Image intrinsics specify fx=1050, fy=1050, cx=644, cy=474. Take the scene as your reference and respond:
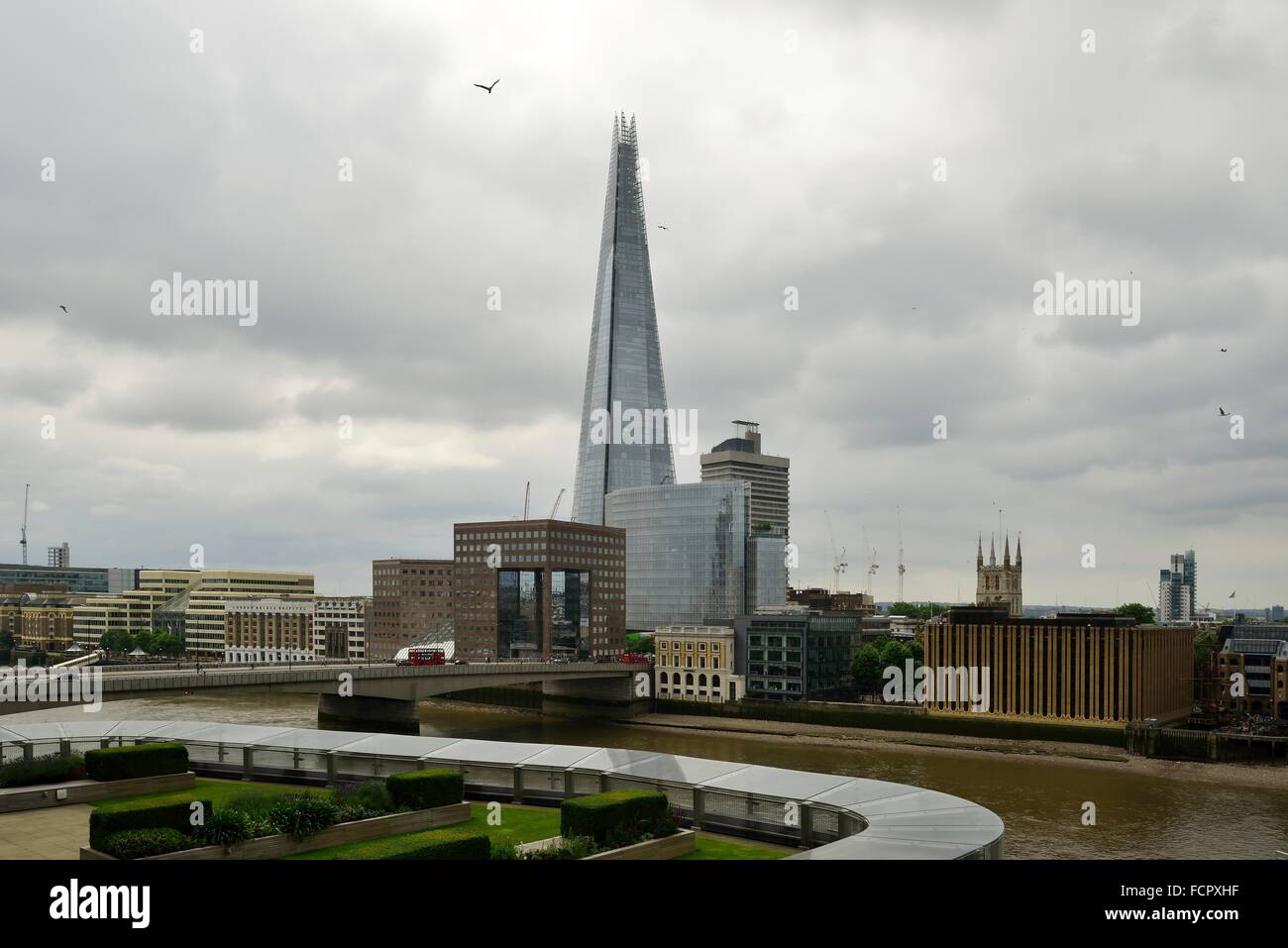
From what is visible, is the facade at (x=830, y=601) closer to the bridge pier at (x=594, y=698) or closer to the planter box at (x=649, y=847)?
the bridge pier at (x=594, y=698)

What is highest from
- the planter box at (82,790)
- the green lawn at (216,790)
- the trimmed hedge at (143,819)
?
the trimmed hedge at (143,819)

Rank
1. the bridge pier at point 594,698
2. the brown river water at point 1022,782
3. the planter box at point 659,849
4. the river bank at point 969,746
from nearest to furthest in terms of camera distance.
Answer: the planter box at point 659,849 → the brown river water at point 1022,782 → the river bank at point 969,746 → the bridge pier at point 594,698

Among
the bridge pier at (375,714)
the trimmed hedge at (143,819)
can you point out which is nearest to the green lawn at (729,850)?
the trimmed hedge at (143,819)

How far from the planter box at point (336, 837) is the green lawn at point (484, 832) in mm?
171

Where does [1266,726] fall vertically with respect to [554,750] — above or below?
below

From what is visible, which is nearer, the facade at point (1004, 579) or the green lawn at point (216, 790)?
the green lawn at point (216, 790)

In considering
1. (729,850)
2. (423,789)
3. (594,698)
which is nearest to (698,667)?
(594,698)

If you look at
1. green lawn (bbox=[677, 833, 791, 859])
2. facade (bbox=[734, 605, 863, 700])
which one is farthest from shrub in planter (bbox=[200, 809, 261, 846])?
facade (bbox=[734, 605, 863, 700])

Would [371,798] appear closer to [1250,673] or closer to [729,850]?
[729,850]

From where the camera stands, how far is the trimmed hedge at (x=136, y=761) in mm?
29141
